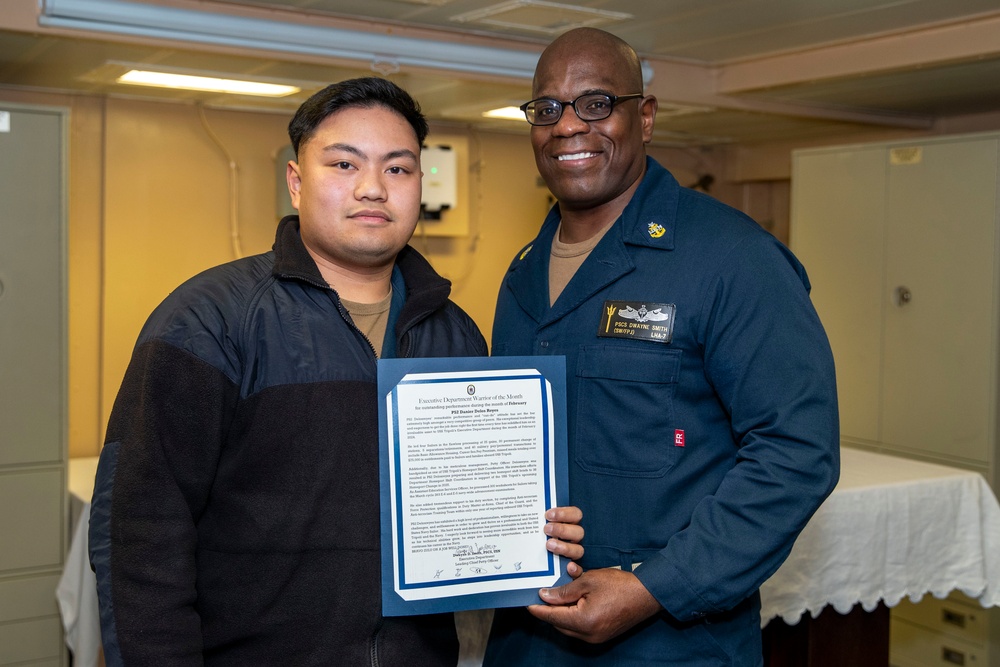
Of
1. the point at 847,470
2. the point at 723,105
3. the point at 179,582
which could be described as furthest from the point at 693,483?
the point at 723,105

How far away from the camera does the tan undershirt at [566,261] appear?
6.04 ft

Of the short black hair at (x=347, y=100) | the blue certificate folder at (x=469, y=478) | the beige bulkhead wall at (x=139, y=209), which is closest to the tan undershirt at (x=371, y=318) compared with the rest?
the blue certificate folder at (x=469, y=478)

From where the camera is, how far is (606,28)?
4086mm

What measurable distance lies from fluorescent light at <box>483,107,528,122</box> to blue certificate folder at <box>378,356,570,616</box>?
3.78 meters

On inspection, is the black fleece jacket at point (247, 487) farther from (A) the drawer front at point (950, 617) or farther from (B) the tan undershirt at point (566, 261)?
(A) the drawer front at point (950, 617)

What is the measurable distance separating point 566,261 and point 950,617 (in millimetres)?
3247

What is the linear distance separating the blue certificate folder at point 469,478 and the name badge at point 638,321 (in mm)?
160

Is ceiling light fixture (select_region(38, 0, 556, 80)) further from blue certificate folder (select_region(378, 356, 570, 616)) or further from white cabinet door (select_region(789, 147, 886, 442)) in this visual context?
blue certificate folder (select_region(378, 356, 570, 616))

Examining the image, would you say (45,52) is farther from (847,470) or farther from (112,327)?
(847,470)

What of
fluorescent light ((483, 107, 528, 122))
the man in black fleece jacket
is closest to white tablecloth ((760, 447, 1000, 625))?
the man in black fleece jacket

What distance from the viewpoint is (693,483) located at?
164 centimetres

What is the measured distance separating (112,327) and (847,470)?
3.50 m

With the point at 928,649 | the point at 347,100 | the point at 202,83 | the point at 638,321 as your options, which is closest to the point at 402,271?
the point at 347,100

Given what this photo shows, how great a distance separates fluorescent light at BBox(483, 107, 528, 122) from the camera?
202 inches
